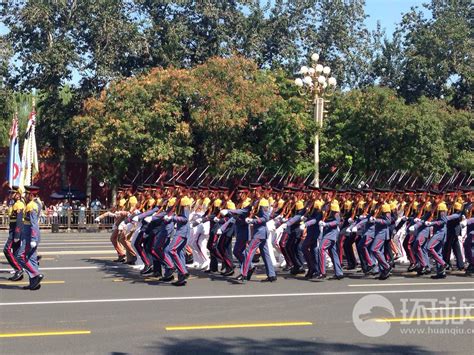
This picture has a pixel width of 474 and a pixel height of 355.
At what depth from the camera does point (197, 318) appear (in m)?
10.9

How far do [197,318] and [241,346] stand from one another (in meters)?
1.86

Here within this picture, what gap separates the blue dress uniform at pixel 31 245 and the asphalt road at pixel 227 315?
262 mm

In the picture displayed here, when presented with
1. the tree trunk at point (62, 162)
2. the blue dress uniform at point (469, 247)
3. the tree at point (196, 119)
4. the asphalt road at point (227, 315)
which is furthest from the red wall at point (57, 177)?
the blue dress uniform at point (469, 247)

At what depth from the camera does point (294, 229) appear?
1652cm

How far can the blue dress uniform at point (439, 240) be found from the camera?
51.9 ft

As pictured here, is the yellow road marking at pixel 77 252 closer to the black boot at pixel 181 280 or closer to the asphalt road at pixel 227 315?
the asphalt road at pixel 227 315

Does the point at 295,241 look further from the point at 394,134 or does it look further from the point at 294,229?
the point at 394,134

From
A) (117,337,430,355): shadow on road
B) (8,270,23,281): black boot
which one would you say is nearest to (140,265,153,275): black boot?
(8,270,23,281): black boot

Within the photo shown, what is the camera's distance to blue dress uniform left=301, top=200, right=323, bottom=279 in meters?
15.5

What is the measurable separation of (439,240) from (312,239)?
8.61ft

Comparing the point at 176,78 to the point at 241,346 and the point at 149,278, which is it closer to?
the point at 149,278

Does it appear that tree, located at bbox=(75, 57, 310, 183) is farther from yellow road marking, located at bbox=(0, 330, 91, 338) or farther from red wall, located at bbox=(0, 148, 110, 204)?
yellow road marking, located at bbox=(0, 330, 91, 338)

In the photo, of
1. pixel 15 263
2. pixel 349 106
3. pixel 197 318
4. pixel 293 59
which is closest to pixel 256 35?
pixel 293 59

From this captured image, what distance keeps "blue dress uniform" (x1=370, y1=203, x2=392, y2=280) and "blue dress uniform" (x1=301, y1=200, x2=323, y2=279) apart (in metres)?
1.15
